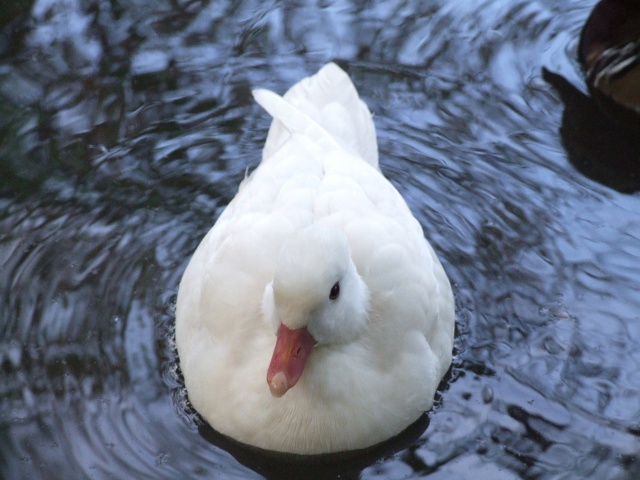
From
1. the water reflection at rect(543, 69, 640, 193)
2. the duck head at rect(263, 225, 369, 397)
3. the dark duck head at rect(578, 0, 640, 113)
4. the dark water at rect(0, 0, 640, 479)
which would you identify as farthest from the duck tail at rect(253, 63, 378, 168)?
the dark duck head at rect(578, 0, 640, 113)

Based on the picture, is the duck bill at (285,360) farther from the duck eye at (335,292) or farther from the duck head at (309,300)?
the duck eye at (335,292)

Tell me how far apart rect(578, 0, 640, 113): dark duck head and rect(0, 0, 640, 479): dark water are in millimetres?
156

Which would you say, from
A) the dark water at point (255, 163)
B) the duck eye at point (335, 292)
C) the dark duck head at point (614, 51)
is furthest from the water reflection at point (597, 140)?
the duck eye at point (335, 292)

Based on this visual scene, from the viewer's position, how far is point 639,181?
243 inches

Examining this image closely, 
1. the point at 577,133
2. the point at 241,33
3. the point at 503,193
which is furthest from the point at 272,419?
the point at 241,33

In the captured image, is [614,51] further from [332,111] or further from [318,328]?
[318,328]

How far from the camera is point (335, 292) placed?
13.6 ft

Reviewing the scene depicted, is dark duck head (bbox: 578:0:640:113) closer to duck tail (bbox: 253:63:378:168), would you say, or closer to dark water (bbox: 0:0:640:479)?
dark water (bbox: 0:0:640:479)

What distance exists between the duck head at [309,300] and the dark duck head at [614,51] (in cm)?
318

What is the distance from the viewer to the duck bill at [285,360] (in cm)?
409

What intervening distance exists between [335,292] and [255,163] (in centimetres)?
221

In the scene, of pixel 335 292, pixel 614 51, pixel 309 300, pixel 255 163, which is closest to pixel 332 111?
pixel 255 163

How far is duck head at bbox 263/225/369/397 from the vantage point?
12.9ft

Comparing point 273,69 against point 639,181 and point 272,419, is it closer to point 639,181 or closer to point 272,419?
point 639,181
